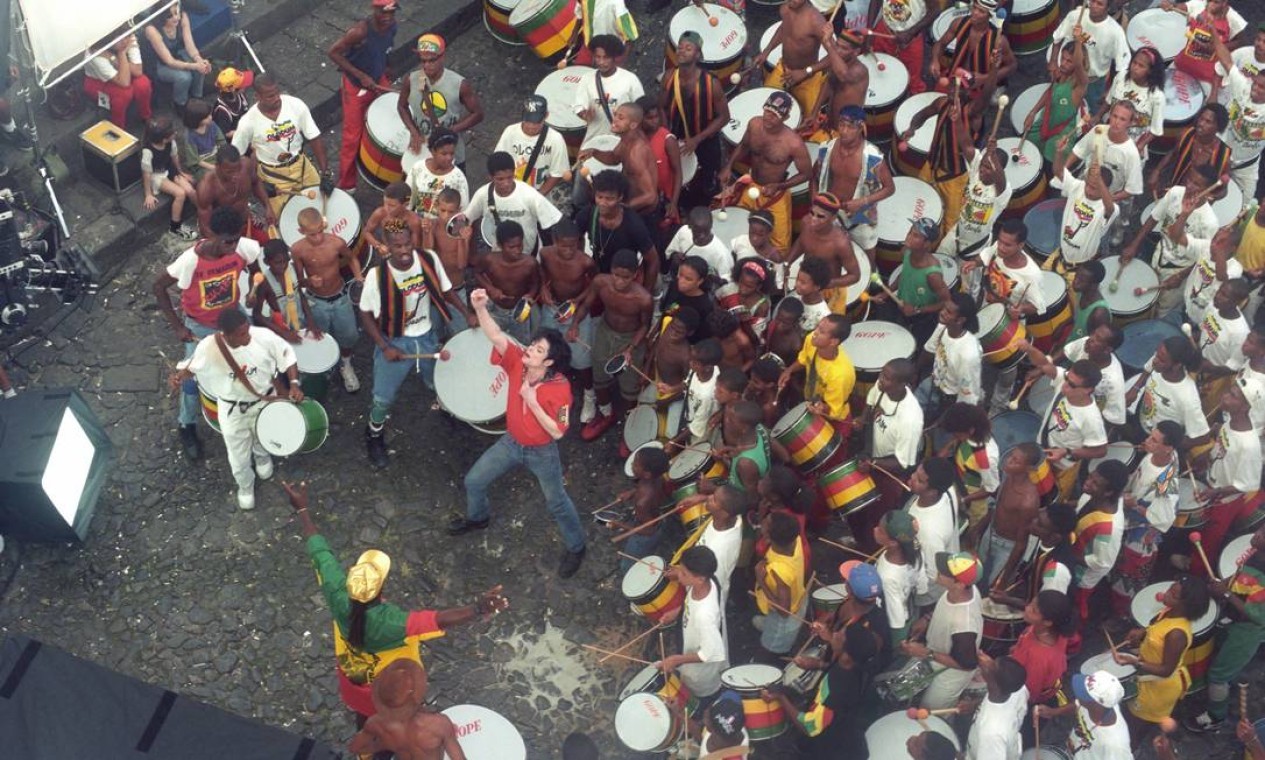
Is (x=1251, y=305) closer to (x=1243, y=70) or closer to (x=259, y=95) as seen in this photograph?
(x=1243, y=70)

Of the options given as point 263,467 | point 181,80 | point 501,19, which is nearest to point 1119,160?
point 501,19

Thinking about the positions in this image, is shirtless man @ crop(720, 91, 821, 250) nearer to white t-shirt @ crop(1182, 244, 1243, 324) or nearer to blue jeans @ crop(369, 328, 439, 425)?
blue jeans @ crop(369, 328, 439, 425)

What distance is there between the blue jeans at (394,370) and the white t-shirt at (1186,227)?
16.4ft

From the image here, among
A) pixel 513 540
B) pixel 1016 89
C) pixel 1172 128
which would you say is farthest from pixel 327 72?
pixel 1172 128

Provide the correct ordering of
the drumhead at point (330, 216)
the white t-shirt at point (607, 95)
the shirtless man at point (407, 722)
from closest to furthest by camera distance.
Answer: the shirtless man at point (407, 722) → the drumhead at point (330, 216) → the white t-shirt at point (607, 95)

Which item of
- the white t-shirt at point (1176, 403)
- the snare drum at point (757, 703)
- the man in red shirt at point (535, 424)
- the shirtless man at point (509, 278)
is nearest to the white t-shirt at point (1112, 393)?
the white t-shirt at point (1176, 403)

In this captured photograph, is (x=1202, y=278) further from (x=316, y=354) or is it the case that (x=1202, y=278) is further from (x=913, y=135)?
(x=316, y=354)

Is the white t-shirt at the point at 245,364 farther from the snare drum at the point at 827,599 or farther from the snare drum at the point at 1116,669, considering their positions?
the snare drum at the point at 1116,669

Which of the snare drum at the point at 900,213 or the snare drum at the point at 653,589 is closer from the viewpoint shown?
the snare drum at the point at 653,589

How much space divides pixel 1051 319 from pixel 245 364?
5.16 meters

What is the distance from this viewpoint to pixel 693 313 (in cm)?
971

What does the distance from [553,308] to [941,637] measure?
3.35m

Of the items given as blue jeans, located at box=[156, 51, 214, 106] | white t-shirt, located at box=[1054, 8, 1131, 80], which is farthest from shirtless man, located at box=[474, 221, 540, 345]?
white t-shirt, located at box=[1054, 8, 1131, 80]

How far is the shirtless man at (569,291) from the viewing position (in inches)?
397
